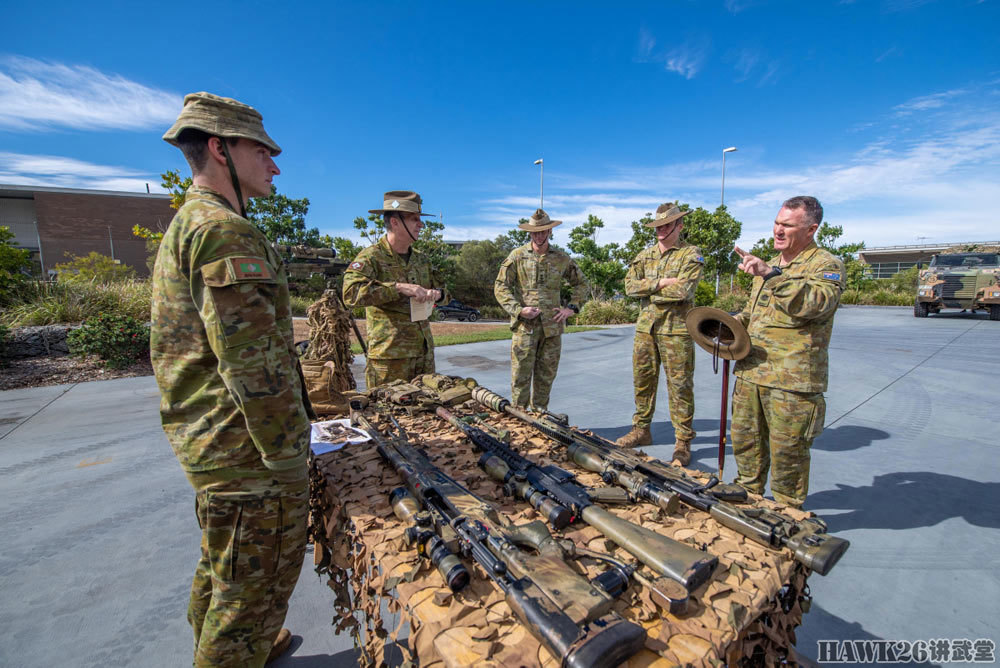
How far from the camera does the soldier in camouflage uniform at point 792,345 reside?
2.48 metres

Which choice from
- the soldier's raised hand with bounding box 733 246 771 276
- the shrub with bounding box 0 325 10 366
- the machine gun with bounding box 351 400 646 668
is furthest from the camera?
the shrub with bounding box 0 325 10 366

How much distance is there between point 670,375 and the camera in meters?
4.11

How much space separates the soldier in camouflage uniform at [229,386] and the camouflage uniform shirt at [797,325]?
2593 mm

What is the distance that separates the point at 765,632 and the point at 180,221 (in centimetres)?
225

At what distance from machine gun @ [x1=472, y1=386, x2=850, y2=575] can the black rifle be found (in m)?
0.14

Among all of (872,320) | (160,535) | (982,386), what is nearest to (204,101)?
(160,535)

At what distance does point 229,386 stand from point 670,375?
3.69m

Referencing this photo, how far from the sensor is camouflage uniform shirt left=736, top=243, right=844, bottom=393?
245cm

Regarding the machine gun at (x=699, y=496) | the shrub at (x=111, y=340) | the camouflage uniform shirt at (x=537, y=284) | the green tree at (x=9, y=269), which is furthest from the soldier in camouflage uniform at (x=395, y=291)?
the green tree at (x=9, y=269)

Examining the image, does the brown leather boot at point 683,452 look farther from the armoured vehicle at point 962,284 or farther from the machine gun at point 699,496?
the armoured vehicle at point 962,284

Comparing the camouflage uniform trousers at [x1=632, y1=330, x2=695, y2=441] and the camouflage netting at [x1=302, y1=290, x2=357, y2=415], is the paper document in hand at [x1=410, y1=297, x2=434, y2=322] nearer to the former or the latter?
the camouflage netting at [x1=302, y1=290, x2=357, y2=415]

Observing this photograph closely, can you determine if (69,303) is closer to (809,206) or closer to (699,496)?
(699,496)

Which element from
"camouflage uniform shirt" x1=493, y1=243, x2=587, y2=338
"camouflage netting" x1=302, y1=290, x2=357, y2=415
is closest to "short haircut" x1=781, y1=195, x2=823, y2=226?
"camouflage uniform shirt" x1=493, y1=243, x2=587, y2=338

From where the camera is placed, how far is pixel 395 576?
54.5 inches
